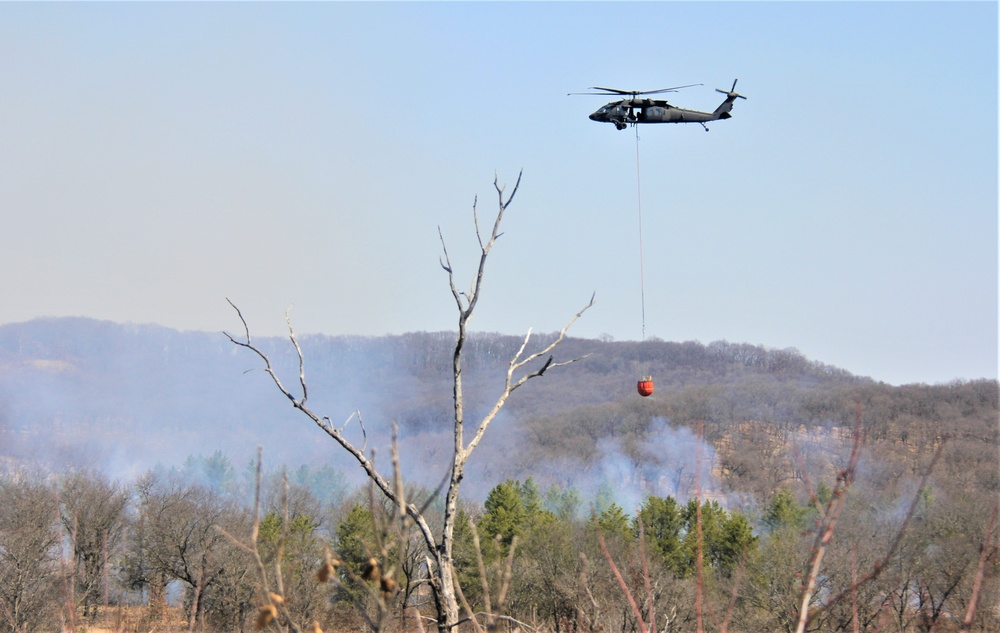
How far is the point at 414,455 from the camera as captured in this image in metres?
137

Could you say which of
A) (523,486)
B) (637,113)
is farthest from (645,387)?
(523,486)

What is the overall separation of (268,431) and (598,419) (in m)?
48.0

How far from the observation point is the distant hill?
122 meters

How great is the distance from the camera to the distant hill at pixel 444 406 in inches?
4811

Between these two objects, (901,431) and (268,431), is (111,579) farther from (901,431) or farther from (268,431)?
(268,431)

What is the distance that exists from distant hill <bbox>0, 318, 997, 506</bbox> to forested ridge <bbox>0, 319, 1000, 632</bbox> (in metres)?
0.49

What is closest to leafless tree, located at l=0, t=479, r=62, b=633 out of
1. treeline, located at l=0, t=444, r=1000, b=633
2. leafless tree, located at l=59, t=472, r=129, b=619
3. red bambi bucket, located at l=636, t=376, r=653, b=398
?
treeline, located at l=0, t=444, r=1000, b=633

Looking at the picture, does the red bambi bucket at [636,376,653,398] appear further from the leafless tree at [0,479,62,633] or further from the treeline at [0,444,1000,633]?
the leafless tree at [0,479,62,633]

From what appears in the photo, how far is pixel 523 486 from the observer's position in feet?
266

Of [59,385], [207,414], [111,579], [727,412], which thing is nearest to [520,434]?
[727,412]

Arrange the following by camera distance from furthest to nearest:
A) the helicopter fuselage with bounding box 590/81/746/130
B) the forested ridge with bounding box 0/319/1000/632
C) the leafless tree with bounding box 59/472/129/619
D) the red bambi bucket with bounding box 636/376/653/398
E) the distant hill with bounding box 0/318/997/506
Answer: the distant hill with bounding box 0/318/997/506
the leafless tree with bounding box 59/472/129/619
the forested ridge with bounding box 0/319/1000/632
the helicopter fuselage with bounding box 590/81/746/130
the red bambi bucket with bounding box 636/376/653/398

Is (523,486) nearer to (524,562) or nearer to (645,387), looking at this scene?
Result: (524,562)

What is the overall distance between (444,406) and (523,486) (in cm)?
6647

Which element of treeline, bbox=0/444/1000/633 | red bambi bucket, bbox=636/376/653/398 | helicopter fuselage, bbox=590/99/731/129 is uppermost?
helicopter fuselage, bbox=590/99/731/129
